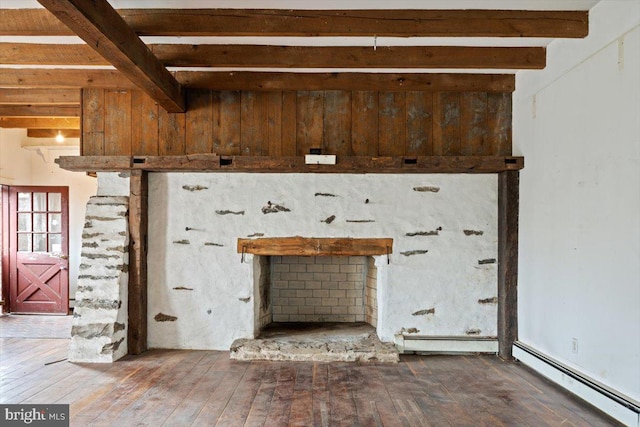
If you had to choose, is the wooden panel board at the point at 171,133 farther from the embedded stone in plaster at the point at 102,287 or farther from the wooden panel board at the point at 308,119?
the wooden panel board at the point at 308,119

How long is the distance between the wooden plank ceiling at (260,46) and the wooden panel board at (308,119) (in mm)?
161

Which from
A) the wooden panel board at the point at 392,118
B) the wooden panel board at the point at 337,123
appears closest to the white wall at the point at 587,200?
the wooden panel board at the point at 392,118

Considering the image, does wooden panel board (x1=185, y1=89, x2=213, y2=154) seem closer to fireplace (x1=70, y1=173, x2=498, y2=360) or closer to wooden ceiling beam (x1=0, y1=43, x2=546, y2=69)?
fireplace (x1=70, y1=173, x2=498, y2=360)

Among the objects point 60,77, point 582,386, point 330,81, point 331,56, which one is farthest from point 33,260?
point 582,386

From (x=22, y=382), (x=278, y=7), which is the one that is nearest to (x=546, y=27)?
(x=278, y=7)

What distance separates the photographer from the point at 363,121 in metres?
4.18

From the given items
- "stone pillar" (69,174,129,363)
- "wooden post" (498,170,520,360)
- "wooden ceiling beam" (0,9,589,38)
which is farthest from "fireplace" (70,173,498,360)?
"wooden ceiling beam" (0,9,589,38)

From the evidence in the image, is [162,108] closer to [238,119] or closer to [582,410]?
[238,119]

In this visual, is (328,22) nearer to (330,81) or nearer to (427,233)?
(330,81)

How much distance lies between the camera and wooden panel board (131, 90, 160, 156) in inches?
166

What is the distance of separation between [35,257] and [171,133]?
396cm

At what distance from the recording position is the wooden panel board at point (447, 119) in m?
4.18

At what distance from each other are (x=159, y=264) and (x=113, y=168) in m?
1.06
